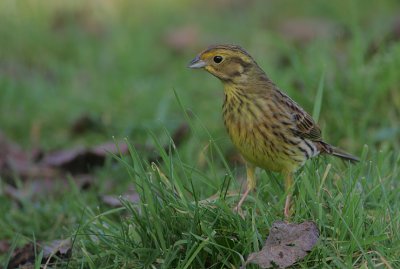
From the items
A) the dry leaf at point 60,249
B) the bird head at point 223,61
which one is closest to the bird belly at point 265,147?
the bird head at point 223,61

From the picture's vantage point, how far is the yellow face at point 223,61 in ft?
16.1

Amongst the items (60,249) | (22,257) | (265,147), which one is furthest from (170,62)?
(60,249)

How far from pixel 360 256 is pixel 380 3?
690 centimetres

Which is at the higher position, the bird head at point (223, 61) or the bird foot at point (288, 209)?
the bird head at point (223, 61)

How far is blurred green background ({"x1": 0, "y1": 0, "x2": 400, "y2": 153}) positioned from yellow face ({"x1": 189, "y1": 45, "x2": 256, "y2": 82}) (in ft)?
2.03

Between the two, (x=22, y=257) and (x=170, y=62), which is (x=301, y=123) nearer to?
(x=22, y=257)

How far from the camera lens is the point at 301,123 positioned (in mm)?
5043

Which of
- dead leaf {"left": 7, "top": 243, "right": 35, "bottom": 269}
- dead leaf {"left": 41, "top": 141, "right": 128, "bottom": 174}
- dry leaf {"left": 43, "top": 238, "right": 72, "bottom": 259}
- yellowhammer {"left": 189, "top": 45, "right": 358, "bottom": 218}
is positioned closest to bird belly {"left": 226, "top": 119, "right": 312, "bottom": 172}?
yellowhammer {"left": 189, "top": 45, "right": 358, "bottom": 218}

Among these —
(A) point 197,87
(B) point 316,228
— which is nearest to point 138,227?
(B) point 316,228

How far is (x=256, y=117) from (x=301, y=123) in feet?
1.11

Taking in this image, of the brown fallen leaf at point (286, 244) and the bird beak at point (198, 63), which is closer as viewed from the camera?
the brown fallen leaf at point (286, 244)

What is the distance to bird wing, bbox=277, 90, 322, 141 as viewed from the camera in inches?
196

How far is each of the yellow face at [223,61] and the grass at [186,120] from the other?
0.30m

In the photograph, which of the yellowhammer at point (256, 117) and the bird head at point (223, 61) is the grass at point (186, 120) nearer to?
the yellowhammer at point (256, 117)
